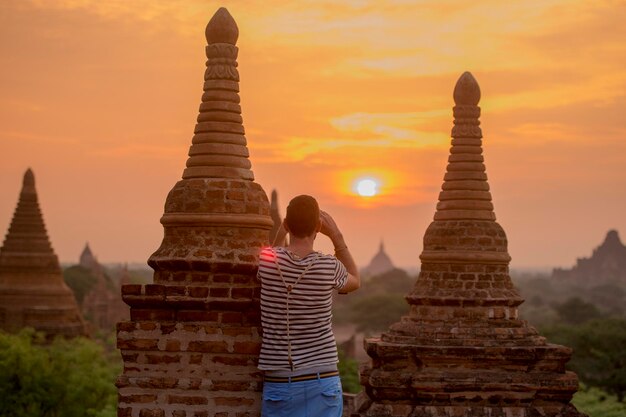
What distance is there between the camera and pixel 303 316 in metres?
7.71

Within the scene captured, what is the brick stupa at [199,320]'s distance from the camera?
8.69 m

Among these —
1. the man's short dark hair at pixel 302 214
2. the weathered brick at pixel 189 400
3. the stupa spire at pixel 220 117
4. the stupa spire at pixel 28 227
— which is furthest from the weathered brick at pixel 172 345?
the stupa spire at pixel 28 227

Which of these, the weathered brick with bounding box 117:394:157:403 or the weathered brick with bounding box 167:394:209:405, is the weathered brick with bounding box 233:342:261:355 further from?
the weathered brick with bounding box 117:394:157:403

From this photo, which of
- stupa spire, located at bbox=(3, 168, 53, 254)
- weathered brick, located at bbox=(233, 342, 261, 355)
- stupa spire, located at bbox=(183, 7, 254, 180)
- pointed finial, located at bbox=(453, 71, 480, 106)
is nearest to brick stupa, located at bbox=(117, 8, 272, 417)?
weathered brick, located at bbox=(233, 342, 261, 355)

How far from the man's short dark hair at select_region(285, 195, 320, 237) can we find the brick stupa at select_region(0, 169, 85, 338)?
117ft

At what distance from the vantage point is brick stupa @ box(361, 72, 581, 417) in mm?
17703

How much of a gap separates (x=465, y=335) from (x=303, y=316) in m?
10.8

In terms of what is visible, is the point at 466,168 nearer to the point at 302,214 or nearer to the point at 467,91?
the point at 467,91

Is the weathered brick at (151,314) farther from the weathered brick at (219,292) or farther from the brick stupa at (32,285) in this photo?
the brick stupa at (32,285)

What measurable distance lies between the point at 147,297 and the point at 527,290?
184 m

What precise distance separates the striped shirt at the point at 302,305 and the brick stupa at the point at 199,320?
0.85 meters

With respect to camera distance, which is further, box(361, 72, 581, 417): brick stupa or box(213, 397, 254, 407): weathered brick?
box(361, 72, 581, 417): brick stupa

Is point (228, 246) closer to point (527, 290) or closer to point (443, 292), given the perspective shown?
point (443, 292)

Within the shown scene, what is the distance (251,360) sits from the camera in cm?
867
